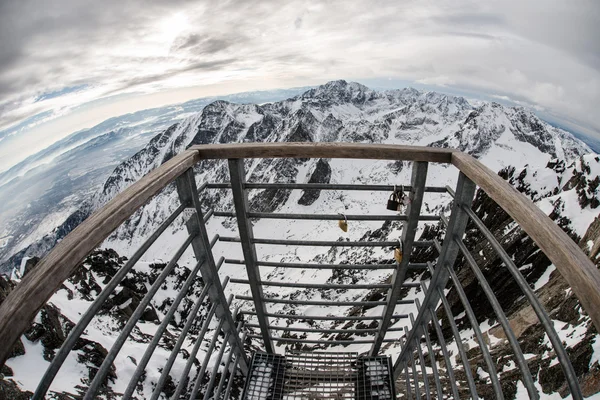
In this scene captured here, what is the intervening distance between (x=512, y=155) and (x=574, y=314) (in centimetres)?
22285

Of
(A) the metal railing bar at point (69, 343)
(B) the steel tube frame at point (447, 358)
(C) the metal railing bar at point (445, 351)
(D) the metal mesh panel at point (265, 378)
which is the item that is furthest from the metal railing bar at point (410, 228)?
(A) the metal railing bar at point (69, 343)

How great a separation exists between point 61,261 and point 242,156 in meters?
1.30

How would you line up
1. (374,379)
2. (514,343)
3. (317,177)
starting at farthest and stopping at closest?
(317,177), (374,379), (514,343)

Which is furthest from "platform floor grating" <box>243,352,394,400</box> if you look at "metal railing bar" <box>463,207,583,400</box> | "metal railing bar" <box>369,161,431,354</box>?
"metal railing bar" <box>463,207,583,400</box>

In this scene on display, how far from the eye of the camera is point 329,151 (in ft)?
7.23

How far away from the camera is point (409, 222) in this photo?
8.13 ft

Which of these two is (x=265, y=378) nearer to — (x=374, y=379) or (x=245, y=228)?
(x=374, y=379)

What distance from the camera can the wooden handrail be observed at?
3.28 feet

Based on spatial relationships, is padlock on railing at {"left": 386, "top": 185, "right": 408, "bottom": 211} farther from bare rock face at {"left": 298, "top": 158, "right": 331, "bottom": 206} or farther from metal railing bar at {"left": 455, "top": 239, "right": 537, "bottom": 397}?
bare rock face at {"left": 298, "top": 158, "right": 331, "bottom": 206}

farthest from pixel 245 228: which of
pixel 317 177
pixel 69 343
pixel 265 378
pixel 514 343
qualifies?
pixel 317 177

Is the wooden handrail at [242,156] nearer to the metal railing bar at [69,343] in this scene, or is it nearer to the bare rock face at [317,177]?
the metal railing bar at [69,343]

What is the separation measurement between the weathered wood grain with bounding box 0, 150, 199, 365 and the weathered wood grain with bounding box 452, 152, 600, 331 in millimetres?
1757

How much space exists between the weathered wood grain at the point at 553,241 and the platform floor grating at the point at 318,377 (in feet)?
9.49

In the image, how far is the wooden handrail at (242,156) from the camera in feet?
3.28
